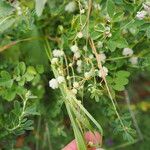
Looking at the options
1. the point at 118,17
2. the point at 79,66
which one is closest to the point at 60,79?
the point at 79,66

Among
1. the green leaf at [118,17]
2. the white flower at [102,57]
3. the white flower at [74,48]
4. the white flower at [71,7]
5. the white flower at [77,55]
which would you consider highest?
the white flower at [71,7]

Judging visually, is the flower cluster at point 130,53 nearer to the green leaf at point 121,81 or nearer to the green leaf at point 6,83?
the green leaf at point 121,81

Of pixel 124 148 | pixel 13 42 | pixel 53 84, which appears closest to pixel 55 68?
pixel 53 84

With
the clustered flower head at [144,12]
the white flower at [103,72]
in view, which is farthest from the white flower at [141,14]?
the white flower at [103,72]

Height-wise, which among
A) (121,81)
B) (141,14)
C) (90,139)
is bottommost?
(90,139)

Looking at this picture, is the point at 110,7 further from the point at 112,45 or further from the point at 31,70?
the point at 31,70

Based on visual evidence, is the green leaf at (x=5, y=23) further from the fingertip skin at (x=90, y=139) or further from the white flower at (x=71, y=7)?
the fingertip skin at (x=90, y=139)

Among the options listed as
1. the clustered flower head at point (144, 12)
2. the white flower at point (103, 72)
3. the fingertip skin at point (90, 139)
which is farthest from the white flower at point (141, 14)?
the fingertip skin at point (90, 139)

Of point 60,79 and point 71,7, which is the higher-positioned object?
point 71,7

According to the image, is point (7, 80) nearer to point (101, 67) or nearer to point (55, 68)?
point (55, 68)

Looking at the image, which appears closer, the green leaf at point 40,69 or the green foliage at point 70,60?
the green foliage at point 70,60

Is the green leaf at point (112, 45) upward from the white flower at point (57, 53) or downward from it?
downward
